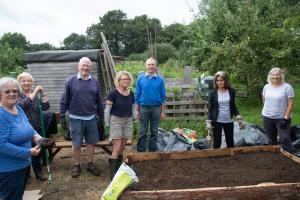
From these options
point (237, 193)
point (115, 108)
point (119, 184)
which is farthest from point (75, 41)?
point (237, 193)

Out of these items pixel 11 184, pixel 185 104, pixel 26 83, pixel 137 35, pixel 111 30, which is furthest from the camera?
pixel 111 30

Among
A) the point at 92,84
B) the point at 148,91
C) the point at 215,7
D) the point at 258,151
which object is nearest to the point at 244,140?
the point at 258,151

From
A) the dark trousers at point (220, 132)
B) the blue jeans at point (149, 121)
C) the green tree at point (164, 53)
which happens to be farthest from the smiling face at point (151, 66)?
the green tree at point (164, 53)

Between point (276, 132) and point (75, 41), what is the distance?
57.3m

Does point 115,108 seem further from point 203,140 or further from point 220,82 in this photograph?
point 203,140

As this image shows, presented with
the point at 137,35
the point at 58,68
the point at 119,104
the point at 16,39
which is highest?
the point at 137,35

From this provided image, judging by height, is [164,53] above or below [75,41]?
below

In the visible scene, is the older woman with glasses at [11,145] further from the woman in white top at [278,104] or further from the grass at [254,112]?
the grass at [254,112]

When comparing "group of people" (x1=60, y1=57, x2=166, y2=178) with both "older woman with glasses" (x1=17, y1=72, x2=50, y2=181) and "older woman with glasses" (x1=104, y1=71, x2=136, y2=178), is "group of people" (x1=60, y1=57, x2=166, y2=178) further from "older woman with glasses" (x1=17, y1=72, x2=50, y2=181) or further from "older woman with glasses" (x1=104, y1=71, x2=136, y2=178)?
"older woman with glasses" (x1=17, y1=72, x2=50, y2=181)

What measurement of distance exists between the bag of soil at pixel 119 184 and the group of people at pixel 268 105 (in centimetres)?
225

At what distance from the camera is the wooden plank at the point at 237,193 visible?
340cm

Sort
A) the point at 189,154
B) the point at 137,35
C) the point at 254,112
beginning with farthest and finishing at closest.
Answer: the point at 137,35
the point at 254,112
the point at 189,154

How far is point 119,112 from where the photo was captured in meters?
5.27

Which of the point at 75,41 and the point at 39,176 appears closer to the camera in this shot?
the point at 39,176
